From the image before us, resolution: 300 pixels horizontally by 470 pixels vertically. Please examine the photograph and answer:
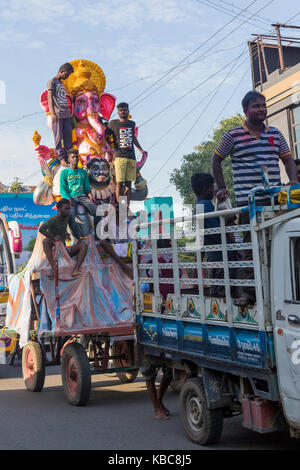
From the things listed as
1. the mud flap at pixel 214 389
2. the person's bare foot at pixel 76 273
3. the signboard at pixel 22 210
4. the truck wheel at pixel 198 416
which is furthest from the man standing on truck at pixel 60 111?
the signboard at pixel 22 210

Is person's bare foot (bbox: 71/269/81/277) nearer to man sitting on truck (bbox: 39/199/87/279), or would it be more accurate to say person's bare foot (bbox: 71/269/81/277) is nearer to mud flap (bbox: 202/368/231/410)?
man sitting on truck (bbox: 39/199/87/279)

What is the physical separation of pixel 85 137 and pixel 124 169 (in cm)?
110

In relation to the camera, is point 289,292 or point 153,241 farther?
point 153,241

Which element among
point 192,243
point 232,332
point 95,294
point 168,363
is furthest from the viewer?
point 95,294

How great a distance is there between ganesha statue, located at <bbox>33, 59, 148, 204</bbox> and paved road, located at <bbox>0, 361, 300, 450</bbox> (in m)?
3.94

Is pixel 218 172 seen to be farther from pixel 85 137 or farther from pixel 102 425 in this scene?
pixel 85 137

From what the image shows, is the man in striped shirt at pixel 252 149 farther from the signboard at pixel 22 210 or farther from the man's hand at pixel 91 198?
the signboard at pixel 22 210

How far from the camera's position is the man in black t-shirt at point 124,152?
37.8 ft

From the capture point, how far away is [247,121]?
20.8 feet

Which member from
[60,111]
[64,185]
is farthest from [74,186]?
[60,111]

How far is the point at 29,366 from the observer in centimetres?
973

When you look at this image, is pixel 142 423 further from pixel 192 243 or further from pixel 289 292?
pixel 289 292

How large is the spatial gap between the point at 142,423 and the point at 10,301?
171 inches

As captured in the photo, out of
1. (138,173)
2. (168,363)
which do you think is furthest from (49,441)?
(138,173)
